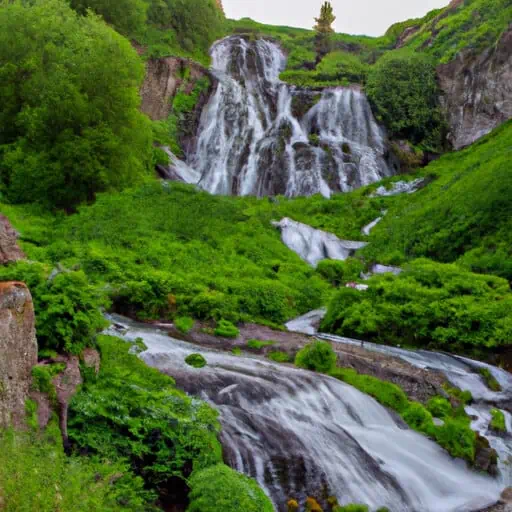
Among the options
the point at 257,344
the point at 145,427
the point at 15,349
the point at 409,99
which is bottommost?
the point at 257,344

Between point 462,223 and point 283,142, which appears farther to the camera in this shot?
point 283,142

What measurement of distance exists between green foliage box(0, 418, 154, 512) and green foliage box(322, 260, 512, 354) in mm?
9162

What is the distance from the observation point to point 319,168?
32062mm

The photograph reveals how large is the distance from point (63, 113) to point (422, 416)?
16336 millimetres

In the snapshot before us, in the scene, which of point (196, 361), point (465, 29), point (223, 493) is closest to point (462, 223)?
point (196, 361)

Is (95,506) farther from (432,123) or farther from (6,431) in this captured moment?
(432,123)

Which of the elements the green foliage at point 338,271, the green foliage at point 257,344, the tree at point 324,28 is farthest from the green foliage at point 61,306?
the tree at point 324,28

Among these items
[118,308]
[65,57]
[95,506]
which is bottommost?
[118,308]

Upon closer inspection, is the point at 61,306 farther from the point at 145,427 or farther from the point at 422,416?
the point at 422,416

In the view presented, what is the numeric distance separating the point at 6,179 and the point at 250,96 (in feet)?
63.1

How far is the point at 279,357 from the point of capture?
1325 centimetres

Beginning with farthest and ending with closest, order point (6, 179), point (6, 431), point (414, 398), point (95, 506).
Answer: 1. point (6, 179)
2. point (414, 398)
3. point (6, 431)
4. point (95, 506)

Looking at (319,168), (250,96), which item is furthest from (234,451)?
(250,96)

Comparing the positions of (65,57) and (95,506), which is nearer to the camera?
(95,506)
